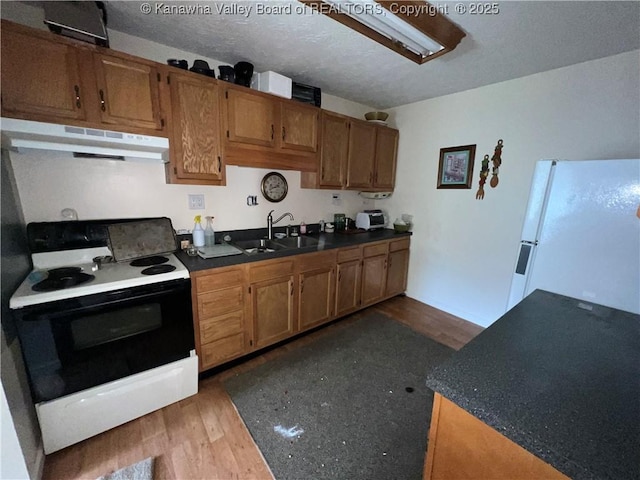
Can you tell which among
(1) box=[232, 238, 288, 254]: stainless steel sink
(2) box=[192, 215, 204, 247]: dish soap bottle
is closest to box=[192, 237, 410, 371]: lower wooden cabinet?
(1) box=[232, 238, 288, 254]: stainless steel sink

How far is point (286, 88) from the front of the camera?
216 centimetres

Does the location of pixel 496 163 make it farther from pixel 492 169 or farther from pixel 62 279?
pixel 62 279

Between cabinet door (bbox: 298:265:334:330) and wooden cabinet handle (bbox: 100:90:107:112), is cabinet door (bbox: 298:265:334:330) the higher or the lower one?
the lower one

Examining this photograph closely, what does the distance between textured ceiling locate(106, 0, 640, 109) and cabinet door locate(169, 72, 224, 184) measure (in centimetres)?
35

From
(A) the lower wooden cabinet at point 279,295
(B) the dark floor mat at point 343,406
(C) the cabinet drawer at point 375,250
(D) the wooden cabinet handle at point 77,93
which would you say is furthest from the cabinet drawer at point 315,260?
(D) the wooden cabinet handle at point 77,93

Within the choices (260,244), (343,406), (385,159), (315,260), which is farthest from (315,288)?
(385,159)

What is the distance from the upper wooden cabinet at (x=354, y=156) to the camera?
259 cm

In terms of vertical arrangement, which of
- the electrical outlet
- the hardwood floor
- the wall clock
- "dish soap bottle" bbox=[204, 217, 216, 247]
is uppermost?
the wall clock

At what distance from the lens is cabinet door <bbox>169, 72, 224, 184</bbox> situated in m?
1.74

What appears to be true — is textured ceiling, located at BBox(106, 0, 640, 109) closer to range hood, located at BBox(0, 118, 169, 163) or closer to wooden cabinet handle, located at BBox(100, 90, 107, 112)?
wooden cabinet handle, located at BBox(100, 90, 107, 112)

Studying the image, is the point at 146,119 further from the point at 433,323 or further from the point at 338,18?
the point at 433,323

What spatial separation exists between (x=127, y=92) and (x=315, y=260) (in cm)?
173

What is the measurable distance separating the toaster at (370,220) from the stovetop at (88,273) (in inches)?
82.6

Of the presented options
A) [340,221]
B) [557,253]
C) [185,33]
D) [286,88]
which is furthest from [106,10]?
[557,253]
